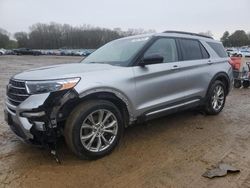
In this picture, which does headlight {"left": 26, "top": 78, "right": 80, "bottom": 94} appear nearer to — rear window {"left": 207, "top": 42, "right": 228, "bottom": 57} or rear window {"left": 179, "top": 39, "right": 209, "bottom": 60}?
rear window {"left": 179, "top": 39, "right": 209, "bottom": 60}

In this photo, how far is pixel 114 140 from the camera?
169 inches

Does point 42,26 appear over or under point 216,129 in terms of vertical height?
over

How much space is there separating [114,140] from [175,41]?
2395 mm

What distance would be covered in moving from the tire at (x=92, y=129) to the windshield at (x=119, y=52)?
2.89 feet

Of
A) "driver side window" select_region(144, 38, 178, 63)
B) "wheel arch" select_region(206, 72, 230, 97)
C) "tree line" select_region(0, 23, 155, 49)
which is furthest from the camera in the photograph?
"tree line" select_region(0, 23, 155, 49)

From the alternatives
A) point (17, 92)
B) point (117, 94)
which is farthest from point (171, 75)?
point (17, 92)

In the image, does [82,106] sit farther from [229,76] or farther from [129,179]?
[229,76]

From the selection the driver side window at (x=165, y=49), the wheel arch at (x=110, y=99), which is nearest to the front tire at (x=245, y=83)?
the driver side window at (x=165, y=49)

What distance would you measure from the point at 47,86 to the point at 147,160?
175cm

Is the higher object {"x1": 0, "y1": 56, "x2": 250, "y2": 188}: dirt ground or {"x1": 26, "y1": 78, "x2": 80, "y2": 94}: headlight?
{"x1": 26, "y1": 78, "x2": 80, "y2": 94}: headlight

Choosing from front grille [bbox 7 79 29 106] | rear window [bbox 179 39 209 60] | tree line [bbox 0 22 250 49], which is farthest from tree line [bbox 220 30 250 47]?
front grille [bbox 7 79 29 106]

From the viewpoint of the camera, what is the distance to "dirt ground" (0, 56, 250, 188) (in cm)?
351

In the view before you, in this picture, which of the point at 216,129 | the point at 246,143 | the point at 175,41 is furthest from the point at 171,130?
the point at 175,41

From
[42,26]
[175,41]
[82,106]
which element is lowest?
[82,106]
